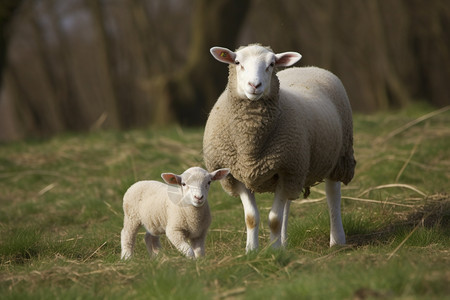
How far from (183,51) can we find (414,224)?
93.4 feet

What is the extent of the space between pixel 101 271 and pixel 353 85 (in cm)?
2688

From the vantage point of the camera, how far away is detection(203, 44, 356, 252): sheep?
4836mm

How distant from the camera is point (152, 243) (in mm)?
5695

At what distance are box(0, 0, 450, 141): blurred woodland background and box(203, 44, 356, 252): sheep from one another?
3.44m

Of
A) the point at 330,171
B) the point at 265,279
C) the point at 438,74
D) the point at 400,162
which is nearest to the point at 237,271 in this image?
the point at 265,279

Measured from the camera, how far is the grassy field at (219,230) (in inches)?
151

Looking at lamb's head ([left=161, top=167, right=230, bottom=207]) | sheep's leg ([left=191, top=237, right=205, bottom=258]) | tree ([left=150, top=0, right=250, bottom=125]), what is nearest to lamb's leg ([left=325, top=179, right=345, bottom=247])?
sheep's leg ([left=191, top=237, right=205, bottom=258])

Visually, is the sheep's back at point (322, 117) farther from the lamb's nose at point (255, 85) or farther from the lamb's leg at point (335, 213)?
the lamb's nose at point (255, 85)

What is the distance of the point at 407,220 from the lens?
238 inches

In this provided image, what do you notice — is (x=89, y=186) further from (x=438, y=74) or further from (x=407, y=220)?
(x=438, y=74)

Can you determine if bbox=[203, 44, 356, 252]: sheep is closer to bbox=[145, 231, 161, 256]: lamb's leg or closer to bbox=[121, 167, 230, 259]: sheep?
bbox=[121, 167, 230, 259]: sheep

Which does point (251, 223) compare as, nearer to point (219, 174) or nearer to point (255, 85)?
point (219, 174)

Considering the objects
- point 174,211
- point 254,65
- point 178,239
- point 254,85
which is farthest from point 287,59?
point 178,239

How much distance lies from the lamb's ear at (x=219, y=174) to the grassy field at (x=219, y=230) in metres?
0.56
